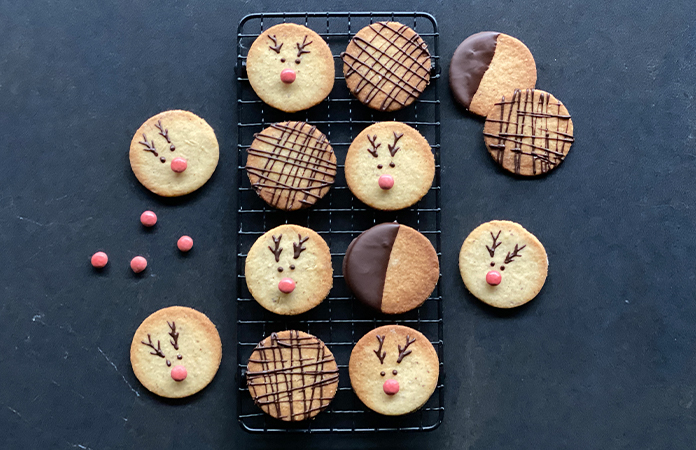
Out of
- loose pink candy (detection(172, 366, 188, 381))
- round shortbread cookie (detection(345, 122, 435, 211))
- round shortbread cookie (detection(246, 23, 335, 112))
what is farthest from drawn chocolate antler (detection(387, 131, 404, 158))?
loose pink candy (detection(172, 366, 188, 381))

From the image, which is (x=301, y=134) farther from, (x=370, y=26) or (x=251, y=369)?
(x=251, y=369)

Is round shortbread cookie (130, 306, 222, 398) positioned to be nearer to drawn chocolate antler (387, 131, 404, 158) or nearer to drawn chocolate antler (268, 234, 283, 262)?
drawn chocolate antler (268, 234, 283, 262)

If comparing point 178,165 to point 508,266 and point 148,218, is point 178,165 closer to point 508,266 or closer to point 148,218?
point 148,218

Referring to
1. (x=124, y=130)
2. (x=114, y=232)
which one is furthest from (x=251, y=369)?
(x=124, y=130)

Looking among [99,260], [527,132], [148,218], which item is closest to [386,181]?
[527,132]

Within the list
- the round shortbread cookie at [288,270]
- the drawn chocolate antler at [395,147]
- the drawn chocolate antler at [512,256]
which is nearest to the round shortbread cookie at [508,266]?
the drawn chocolate antler at [512,256]

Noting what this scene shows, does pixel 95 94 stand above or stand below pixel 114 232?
above
